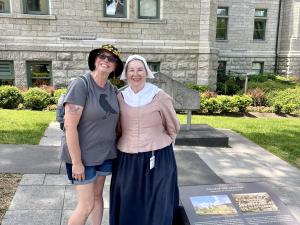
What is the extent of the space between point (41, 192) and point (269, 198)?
9.08 feet

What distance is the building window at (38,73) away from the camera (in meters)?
12.9

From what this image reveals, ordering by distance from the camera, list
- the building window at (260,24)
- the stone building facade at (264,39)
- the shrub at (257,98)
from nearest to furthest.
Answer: the shrub at (257,98) → the stone building facade at (264,39) → the building window at (260,24)

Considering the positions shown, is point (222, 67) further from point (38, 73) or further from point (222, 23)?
point (38, 73)

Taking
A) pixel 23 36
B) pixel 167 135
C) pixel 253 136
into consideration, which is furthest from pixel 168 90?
pixel 23 36

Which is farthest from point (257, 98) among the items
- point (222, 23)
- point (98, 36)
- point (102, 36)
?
point (222, 23)

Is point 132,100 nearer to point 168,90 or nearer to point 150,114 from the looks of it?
point 150,114

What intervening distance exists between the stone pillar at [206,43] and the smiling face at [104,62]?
1146 cm

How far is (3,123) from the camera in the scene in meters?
8.19

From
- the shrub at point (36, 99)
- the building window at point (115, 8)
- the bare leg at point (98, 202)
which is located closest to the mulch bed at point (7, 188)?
the bare leg at point (98, 202)

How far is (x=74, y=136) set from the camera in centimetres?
272

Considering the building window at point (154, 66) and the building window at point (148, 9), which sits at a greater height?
the building window at point (148, 9)

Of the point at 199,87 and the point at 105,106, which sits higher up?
the point at 105,106

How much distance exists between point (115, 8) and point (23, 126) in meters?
7.03

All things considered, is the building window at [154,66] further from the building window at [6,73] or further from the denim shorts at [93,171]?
the denim shorts at [93,171]
